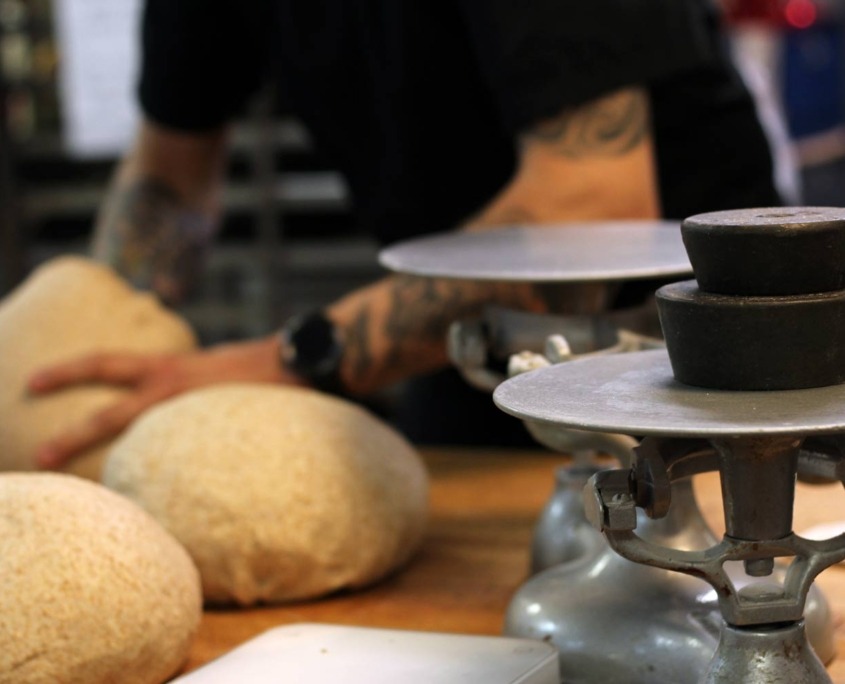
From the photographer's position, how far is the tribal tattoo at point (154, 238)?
1867 millimetres

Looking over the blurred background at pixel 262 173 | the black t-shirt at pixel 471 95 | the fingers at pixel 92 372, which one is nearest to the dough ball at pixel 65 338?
the fingers at pixel 92 372

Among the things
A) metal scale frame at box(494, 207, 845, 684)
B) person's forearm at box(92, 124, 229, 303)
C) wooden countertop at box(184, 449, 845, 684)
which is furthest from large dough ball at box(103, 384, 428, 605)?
person's forearm at box(92, 124, 229, 303)

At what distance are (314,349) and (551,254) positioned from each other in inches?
22.3

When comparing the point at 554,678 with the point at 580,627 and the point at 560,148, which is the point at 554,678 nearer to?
the point at 580,627

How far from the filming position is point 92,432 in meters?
1.33

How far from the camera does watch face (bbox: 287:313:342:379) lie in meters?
1.44

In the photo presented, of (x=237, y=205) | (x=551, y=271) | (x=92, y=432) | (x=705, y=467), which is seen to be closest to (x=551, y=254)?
(x=551, y=271)

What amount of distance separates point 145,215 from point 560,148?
805 mm

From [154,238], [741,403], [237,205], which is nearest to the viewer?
[741,403]

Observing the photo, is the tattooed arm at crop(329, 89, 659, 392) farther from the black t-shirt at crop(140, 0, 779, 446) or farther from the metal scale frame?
the metal scale frame

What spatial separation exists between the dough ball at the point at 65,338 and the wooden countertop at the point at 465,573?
1.25ft

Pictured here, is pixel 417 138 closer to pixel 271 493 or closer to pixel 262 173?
pixel 271 493

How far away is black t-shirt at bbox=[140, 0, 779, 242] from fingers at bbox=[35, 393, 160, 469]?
502mm

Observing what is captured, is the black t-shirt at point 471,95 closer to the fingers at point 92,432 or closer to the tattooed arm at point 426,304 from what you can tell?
the tattooed arm at point 426,304
